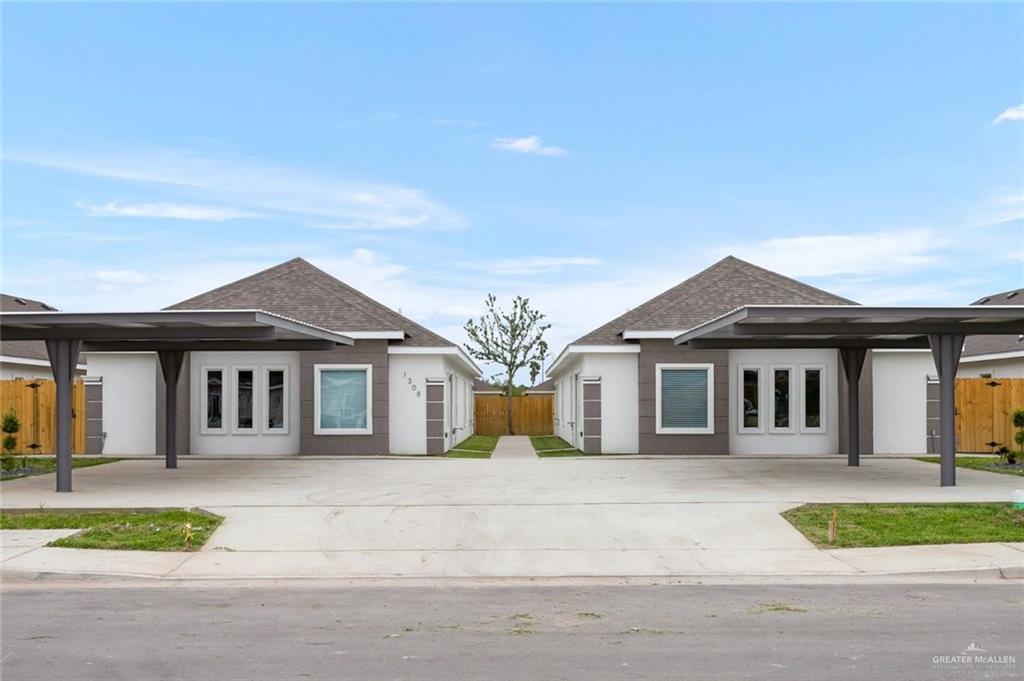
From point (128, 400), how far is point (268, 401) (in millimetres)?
4094

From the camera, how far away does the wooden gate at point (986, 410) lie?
28.6 m

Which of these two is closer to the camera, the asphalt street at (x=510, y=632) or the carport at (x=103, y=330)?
the asphalt street at (x=510, y=632)

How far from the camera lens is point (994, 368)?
1334 inches

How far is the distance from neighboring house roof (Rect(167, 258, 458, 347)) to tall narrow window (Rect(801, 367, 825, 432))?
9603 millimetres

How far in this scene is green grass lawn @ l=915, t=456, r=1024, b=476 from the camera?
72.5 ft

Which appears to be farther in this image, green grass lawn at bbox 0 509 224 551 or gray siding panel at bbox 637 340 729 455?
gray siding panel at bbox 637 340 729 455

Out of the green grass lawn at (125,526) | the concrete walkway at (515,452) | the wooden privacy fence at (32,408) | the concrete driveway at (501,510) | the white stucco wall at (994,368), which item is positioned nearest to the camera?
the concrete driveway at (501,510)

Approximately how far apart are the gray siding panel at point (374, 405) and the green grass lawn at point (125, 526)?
11535mm

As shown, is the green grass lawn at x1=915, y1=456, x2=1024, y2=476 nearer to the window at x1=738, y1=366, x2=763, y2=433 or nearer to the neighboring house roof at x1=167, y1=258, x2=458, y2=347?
the window at x1=738, y1=366, x2=763, y2=433

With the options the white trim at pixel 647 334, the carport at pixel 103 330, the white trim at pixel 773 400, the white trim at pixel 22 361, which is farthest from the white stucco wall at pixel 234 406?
the white trim at pixel 773 400

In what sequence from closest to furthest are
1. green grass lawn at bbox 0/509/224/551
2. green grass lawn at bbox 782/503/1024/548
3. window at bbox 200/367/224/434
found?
green grass lawn at bbox 0/509/224/551 < green grass lawn at bbox 782/503/1024/548 < window at bbox 200/367/224/434

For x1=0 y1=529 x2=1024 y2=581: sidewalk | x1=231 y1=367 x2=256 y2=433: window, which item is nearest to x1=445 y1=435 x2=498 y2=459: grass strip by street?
x1=231 y1=367 x2=256 y2=433: window

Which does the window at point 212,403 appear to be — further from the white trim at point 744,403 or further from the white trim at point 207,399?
the white trim at point 744,403

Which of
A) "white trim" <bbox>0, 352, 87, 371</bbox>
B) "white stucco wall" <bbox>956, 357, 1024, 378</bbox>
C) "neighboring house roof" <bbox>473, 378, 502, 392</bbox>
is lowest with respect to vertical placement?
"neighboring house roof" <bbox>473, 378, 502, 392</bbox>
